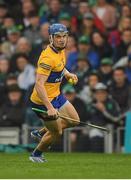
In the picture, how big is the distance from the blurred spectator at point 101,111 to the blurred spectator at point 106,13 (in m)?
2.64

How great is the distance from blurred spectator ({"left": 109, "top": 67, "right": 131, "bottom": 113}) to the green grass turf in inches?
89.7

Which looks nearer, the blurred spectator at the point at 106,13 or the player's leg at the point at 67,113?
the player's leg at the point at 67,113

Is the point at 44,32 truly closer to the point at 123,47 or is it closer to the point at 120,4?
the point at 120,4

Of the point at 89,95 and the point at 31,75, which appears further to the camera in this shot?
the point at 31,75

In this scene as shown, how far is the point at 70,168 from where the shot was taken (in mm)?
12008

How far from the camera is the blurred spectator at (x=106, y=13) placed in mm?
19078

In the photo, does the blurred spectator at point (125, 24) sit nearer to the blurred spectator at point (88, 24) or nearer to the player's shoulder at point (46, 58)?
the blurred spectator at point (88, 24)

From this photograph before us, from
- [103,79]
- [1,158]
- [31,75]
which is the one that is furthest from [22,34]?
[1,158]

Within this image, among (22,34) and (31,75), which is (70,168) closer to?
(31,75)

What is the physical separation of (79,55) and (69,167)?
6.41 metres

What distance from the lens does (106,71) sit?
17.6m

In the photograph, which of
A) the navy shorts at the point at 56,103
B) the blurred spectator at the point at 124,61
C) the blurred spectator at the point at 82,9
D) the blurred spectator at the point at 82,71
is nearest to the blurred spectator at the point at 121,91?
the blurred spectator at the point at 124,61

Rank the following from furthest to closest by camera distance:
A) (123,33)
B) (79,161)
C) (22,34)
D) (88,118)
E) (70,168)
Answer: (22,34), (123,33), (88,118), (79,161), (70,168)

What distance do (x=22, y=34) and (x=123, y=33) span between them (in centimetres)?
280
